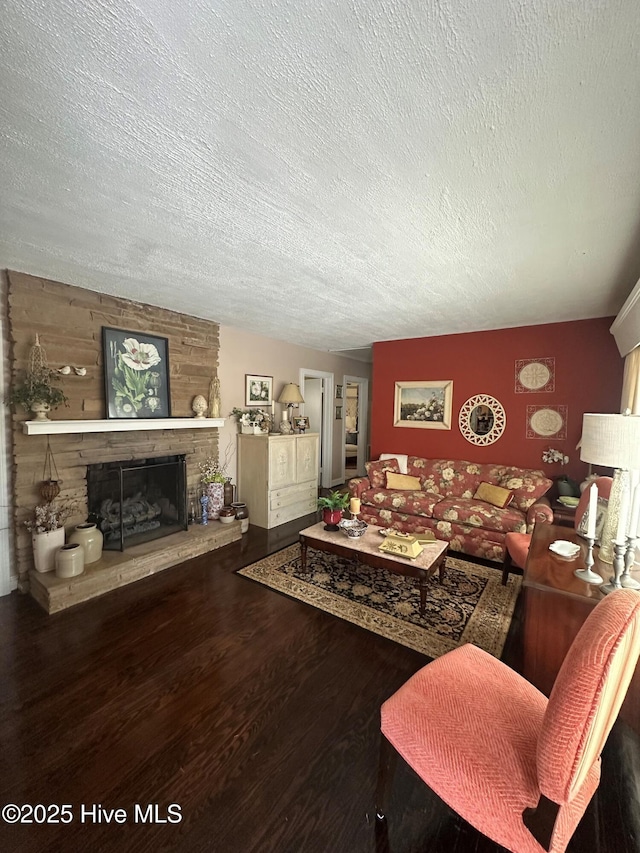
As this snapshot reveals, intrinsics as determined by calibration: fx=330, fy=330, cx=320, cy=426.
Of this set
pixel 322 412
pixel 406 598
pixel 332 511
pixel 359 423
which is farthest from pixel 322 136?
pixel 359 423

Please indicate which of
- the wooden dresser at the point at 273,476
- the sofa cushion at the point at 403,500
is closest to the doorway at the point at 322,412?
the wooden dresser at the point at 273,476

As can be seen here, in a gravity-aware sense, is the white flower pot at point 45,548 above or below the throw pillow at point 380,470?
below

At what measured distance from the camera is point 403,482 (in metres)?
4.28

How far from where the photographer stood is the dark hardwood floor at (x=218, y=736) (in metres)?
1.20

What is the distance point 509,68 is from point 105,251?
2235 millimetres

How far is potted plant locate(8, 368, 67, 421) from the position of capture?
2484 millimetres

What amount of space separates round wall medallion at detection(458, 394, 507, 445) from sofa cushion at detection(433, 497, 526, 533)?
92 cm

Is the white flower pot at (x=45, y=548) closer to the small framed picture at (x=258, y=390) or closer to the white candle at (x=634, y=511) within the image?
the small framed picture at (x=258, y=390)

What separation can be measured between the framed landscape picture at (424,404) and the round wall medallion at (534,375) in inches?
33.1

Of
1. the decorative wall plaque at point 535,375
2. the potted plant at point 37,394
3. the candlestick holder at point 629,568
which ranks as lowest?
the candlestick holder at point 629,568

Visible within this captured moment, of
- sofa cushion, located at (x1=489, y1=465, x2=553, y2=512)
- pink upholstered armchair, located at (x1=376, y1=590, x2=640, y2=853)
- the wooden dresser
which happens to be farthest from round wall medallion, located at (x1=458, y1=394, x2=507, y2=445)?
pink upholstered armchair, located at (x1=376, y1=590, x2=640, y2=853)

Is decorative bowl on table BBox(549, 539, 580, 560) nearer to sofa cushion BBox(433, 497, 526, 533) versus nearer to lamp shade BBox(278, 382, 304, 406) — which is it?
sofa cushion BBox(433, 497, 526, 533)

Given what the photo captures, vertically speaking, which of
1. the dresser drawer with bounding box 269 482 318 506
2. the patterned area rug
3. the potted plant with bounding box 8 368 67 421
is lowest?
the patterned area rug

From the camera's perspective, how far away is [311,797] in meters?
1.30
